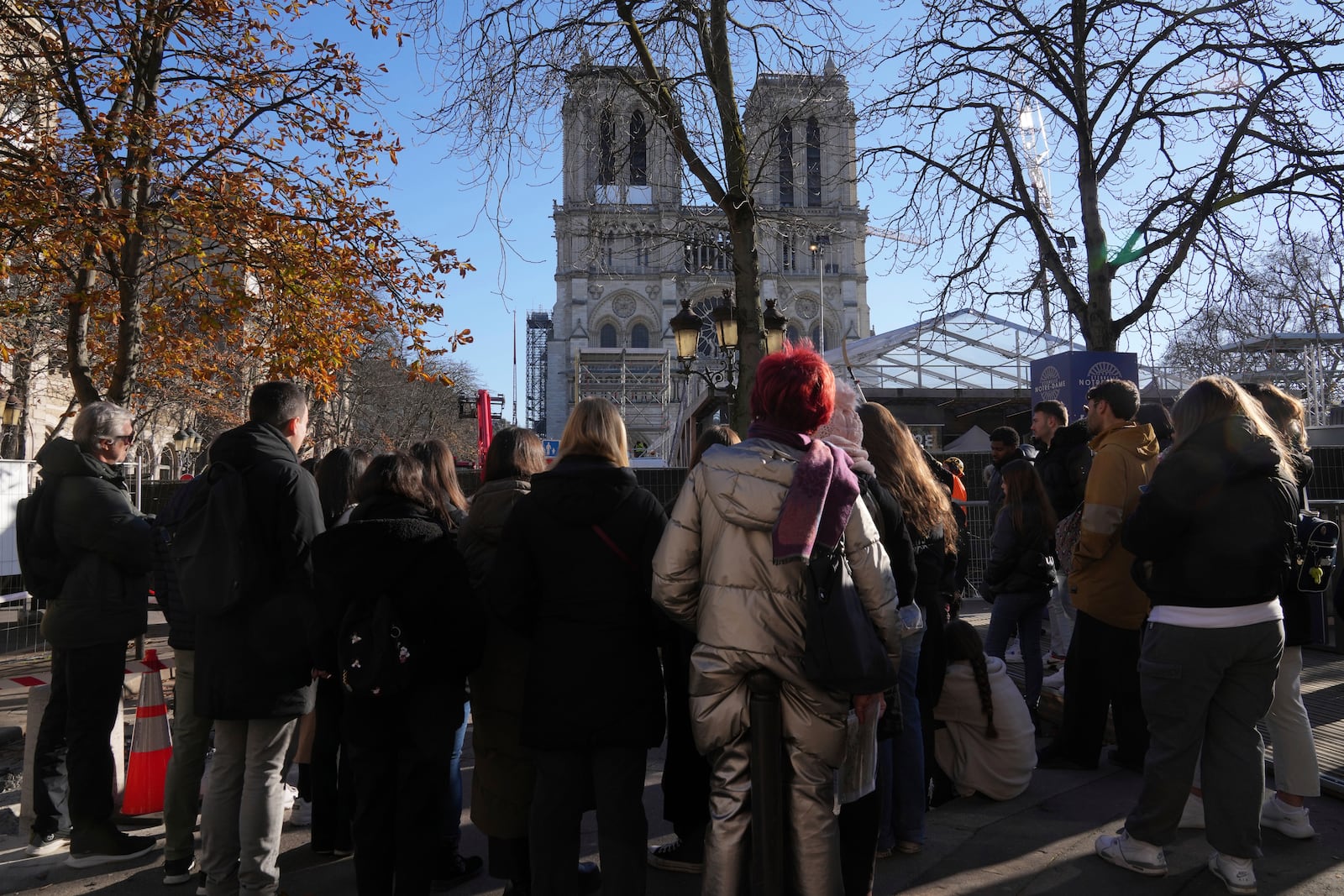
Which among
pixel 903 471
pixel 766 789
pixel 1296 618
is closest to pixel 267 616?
pixel 766 789

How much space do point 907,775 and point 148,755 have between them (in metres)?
3.65

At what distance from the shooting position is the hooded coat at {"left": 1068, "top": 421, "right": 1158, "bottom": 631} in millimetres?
4430

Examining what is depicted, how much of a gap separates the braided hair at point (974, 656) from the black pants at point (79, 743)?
3793 mm

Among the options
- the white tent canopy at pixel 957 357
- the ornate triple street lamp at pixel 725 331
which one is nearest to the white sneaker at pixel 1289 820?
the ornate triple street lamp at pixel 725 331

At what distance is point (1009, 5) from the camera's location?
10.1 meters

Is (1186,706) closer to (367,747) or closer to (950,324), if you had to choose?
(367,747)

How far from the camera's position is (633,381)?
64.5m

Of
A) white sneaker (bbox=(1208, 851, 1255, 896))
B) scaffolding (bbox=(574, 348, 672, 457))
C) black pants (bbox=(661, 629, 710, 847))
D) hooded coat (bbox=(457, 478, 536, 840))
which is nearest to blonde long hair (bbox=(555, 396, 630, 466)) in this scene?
hooded coat (bbox=(457, 478, 536, 840))

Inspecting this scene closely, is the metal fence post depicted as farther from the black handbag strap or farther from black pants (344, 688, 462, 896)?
black pants (344, 688, 462, 896)

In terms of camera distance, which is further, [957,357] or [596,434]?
[957,357]

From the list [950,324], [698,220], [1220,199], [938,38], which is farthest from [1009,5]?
[950,324]

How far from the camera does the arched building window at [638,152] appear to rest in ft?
26.7

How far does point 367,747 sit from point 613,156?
6.15 meters

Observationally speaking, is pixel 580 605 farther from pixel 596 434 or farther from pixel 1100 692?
pixel 1100 692
